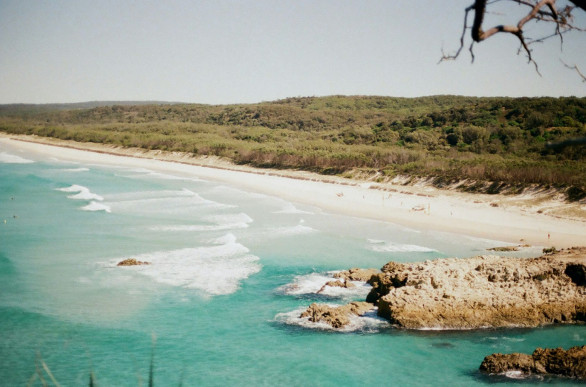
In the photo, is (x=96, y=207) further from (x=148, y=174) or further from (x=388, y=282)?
(x=388, y=282)

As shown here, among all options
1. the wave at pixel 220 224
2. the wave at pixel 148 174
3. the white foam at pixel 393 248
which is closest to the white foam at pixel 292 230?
the wave at pixel 220 224

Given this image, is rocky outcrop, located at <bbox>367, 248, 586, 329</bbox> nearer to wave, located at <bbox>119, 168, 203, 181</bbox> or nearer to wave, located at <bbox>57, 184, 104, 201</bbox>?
wave, located at <bbox>57, 184, 104, 201</bbox>

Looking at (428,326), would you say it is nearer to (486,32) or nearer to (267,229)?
(486,32)

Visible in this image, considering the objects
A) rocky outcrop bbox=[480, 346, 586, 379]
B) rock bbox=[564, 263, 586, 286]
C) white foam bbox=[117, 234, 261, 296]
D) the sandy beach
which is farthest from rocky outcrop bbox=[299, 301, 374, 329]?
the sandy beach

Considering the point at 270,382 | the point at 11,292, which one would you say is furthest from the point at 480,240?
the point at 11,292

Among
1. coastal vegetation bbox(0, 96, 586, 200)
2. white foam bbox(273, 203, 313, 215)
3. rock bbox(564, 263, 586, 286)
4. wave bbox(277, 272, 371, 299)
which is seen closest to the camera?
rock bbox(564, 263, 586, 286)

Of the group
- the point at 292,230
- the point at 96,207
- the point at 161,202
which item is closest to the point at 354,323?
the point at 292,230
